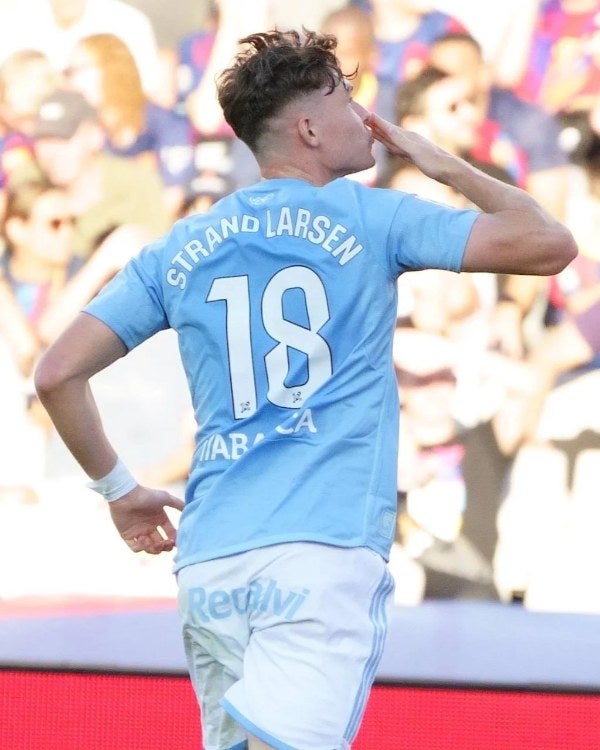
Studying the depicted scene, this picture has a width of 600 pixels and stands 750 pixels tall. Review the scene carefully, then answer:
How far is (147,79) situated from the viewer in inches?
143

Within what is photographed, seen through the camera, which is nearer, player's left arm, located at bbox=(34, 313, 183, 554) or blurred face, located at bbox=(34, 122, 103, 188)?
player's left arm, located at bbox=(34, 313, 183, 554)

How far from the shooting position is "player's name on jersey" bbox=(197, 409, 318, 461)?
1.32 meters

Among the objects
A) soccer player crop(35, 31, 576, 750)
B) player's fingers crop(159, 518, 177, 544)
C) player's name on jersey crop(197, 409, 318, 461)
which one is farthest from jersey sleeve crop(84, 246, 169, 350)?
player's fingers crop(159, 518, 177, 544)

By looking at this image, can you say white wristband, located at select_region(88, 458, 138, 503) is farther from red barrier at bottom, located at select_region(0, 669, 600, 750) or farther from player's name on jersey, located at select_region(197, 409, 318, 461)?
red barrier at bottom, located at select_region(0, 669, 600, 750)

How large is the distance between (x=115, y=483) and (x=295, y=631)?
37 cm

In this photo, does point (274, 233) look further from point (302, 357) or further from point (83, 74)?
point (83, 74)

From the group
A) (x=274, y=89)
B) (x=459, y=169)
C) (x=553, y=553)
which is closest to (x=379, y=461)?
(x=459, y=169)

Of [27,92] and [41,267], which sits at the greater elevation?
[27,92]

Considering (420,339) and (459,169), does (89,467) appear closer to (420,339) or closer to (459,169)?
(459,169)

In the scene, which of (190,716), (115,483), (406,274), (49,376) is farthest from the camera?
(406,274)

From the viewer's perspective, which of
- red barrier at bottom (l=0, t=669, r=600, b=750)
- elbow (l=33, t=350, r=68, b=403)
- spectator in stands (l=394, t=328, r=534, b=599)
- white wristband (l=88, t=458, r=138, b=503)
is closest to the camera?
elbow (l=33, t=350, r=68, b=403)

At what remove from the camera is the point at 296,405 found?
1.32 metres

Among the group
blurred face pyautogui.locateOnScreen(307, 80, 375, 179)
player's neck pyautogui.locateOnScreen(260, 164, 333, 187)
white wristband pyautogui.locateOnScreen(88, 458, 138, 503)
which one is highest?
blurred face pyautogui.locateOnScreen(307, 80, 375, 179)

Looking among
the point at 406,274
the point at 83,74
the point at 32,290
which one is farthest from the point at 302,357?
the point at 83,74
